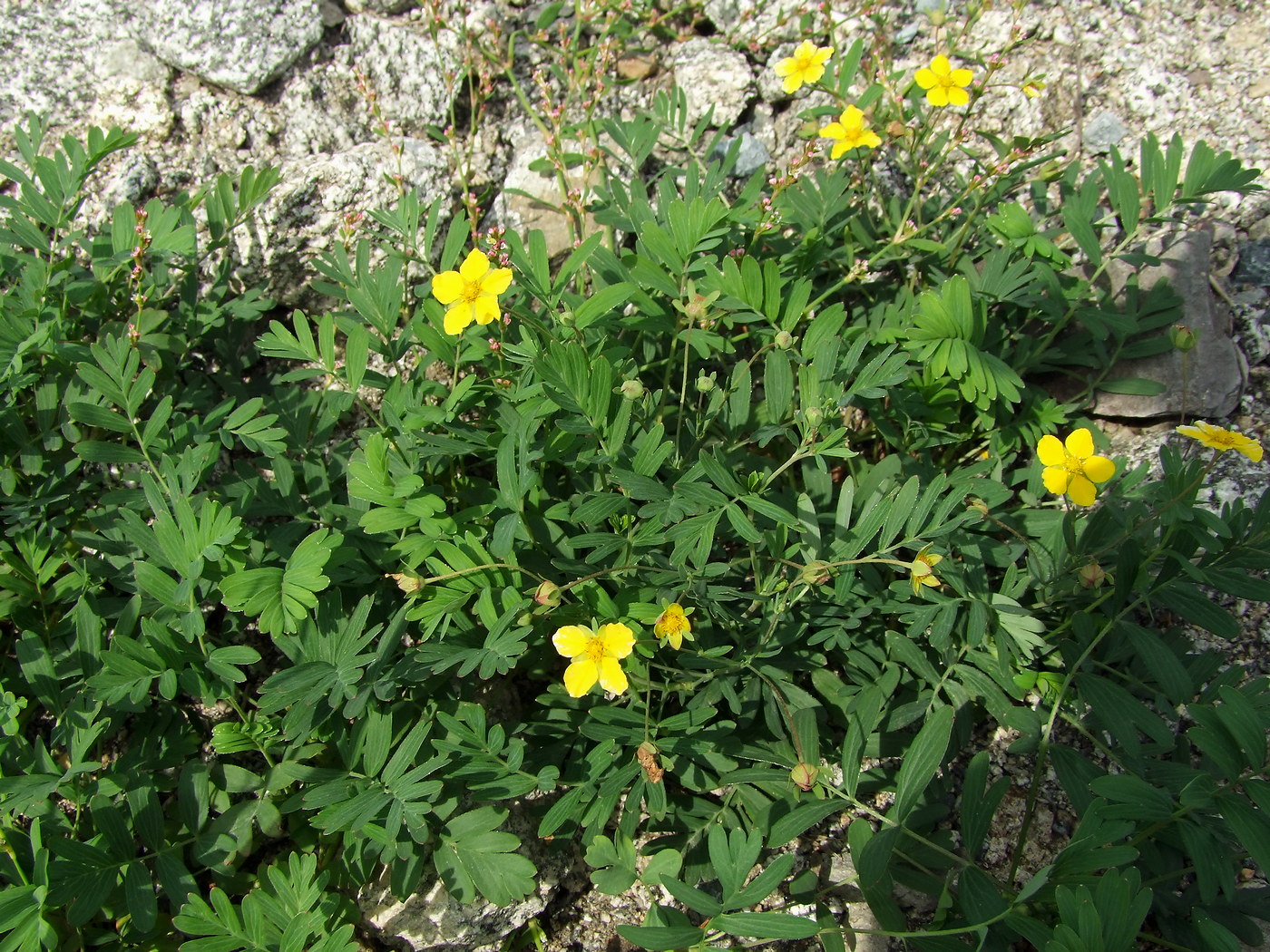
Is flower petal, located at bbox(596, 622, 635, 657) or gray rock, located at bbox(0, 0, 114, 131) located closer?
flower petal, located at bbox(596, 622, 635, 657)

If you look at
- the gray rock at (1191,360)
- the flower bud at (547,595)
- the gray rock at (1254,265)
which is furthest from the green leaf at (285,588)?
the gray rock at (1254,265)

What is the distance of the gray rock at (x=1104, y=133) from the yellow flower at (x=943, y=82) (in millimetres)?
1127

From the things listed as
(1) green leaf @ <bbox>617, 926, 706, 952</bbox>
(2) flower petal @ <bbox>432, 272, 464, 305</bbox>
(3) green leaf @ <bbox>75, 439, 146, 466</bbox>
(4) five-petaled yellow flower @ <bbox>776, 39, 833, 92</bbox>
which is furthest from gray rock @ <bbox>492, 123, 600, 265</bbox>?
(1) green leaf @ <bbox>617, 926, 706, 952</bbox>

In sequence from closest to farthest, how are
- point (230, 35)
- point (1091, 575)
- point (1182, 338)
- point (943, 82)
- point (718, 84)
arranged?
point (1091, 575) → point (1182, 338) → point (943, 82) → point (230, 35) → point (718, 84)

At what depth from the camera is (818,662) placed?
2.64 m

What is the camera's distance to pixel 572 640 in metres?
2.20

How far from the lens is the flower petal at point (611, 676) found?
2.16 meters

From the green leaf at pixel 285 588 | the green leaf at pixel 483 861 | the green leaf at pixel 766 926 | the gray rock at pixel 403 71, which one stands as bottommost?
the green leaf at pixel 483 861

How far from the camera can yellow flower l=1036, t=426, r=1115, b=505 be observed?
2336mm

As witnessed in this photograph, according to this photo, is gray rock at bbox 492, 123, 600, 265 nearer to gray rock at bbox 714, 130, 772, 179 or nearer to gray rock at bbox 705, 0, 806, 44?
gray rock at bbox 714, 130, 772, 179

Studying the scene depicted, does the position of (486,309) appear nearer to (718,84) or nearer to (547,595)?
(547,595)

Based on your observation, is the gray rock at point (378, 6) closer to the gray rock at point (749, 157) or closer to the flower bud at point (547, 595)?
the gray rock at point (749, 157)

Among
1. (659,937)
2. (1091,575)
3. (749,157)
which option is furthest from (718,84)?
(659,937)

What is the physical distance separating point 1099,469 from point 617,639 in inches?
55.4
